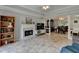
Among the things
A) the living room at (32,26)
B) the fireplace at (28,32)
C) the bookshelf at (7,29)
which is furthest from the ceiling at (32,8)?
the fireplace at (28,32)

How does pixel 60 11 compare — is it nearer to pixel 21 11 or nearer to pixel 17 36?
pixel 21 11

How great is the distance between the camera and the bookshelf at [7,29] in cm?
559

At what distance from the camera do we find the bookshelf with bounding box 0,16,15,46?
5592 millimetres

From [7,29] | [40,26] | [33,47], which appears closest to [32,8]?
[7,29]

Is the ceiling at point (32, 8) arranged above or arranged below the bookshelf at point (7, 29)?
above

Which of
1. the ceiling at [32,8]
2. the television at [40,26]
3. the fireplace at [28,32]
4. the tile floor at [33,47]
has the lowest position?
the tile floor at [33,47]

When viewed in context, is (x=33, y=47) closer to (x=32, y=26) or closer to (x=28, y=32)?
(x=28, y=32)

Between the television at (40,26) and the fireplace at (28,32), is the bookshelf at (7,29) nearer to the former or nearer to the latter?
the fireplace at (28,32)

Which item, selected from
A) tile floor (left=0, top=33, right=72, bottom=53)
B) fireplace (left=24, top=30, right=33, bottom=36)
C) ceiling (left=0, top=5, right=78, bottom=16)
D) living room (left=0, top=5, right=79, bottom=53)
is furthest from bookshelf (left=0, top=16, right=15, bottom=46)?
fireplace (left=24, top=30, right=33, bottom=36)

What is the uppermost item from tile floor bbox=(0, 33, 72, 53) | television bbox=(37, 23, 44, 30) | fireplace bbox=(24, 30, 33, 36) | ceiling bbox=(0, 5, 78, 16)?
ceiling bbox=(0, 5, 78, 16)

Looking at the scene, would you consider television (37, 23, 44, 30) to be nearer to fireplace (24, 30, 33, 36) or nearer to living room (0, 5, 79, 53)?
living room (0, 5, 79, 53)

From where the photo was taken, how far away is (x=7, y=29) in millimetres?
6000
